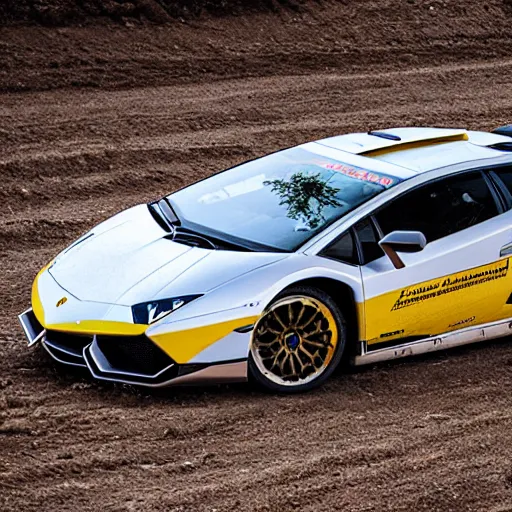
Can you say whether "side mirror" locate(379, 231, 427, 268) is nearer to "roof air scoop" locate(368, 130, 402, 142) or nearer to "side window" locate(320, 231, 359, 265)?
"side window" locate(320, 231, 359, 265)

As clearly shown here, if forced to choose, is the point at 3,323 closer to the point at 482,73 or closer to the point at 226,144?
the point at 226,144

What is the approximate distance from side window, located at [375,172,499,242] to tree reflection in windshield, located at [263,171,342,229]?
1.30ft

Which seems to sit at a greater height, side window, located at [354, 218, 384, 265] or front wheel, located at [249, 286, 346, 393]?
side window, located at [354, 218, 384, 265]

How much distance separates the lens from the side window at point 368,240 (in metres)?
7.78

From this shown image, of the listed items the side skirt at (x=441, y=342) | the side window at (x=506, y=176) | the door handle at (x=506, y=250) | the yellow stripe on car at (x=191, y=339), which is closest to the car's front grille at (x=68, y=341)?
the yellow stripe on car at (x=191, y=339)

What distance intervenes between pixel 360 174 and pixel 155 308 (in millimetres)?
1875

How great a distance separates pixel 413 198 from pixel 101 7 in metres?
8.88

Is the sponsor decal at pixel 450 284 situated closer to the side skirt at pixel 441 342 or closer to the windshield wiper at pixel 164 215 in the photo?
the side skirt at pixel 441 342

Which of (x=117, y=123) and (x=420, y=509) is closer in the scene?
(x=420, y=509)

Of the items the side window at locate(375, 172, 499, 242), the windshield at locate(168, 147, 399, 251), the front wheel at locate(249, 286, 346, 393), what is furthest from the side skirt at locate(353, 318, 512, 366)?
the windshield at locate(168, 147, 399, 251)

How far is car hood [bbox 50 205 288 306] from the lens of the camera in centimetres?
744

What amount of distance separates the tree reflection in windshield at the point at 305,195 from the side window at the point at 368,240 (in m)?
0.25

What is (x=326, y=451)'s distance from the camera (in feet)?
22.3

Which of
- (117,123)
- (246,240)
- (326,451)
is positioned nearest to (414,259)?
(246,240)
